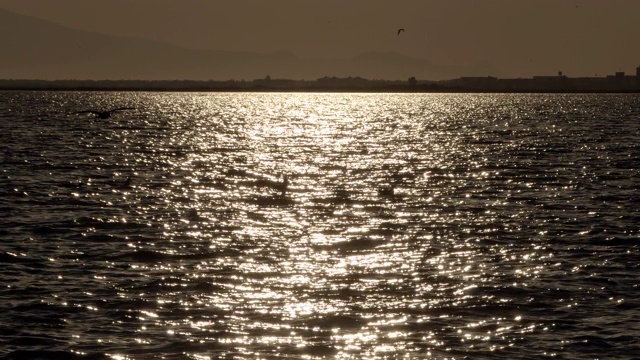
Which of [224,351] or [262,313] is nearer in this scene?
[224,351]

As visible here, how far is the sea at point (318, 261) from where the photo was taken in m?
24.8

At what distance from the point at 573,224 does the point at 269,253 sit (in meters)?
13.3

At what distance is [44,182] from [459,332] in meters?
35.8

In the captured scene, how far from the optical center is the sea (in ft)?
81.2

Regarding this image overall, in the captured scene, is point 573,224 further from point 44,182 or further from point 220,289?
point 44,182

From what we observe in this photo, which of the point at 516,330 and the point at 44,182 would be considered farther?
the point at 44,182

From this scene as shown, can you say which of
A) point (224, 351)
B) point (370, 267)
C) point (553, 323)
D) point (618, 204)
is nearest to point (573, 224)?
point (618, 204)

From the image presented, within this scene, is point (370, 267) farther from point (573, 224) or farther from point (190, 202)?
point (190, 202)

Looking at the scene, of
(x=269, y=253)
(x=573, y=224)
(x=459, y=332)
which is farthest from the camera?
(x=573, y=224)

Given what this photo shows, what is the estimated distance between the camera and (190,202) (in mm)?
49969

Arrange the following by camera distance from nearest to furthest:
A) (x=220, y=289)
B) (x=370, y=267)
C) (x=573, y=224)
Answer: (x=220, y=289), (x=370, y=267), (x=573, y=224)

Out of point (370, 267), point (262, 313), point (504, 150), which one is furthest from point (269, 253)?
point (504, 150)

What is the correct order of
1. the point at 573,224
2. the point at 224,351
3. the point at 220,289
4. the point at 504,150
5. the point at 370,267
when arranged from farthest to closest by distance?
the point at 504,150 → the point at 573,224 → the point at 370,267 → the point at 220,289 → the point at 224,351

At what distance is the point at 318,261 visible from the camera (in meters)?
33.8
